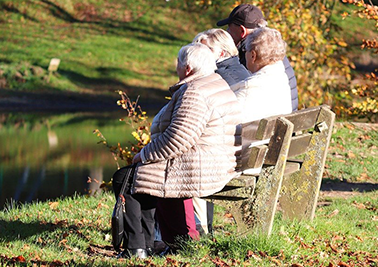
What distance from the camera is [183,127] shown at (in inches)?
169

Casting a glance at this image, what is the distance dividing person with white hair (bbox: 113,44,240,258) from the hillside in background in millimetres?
7516

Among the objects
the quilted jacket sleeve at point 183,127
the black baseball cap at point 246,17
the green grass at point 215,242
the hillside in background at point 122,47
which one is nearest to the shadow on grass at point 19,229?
the green grass at point 215,242

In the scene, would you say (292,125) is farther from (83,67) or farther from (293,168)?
(83,67)

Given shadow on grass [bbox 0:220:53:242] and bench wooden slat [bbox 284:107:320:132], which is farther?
shadow on grass [bbox 0:220:53:242]

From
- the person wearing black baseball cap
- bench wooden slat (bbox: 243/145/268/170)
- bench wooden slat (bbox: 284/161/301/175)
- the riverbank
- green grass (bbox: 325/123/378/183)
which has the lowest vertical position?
the riverbank

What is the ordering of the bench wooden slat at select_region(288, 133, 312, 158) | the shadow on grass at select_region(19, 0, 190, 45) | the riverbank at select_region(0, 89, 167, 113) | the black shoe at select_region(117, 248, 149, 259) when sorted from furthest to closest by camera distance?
the shadow on grass at select_region(19, 0, 190, 45), the riverbank at select_region(0, 89, 167, 113), the bench wooden slat at select_region(288, 133, 312, 158), the black shoe at select_region(117, 248, 149, 259)

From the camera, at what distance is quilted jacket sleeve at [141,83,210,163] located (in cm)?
429

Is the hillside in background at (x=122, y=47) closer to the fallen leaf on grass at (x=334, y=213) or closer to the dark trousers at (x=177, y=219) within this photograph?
the fallen leaf on grass at (x=334, y=213)

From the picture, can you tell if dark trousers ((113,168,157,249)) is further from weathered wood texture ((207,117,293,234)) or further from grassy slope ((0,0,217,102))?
grassy slope ((0,0,217,102))

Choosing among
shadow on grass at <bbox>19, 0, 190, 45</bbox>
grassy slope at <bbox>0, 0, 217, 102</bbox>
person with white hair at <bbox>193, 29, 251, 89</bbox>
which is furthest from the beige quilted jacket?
shadow on grass at <bbox>19, 0, 190, 45</bbox>

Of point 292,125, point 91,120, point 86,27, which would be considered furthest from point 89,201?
point 86,27

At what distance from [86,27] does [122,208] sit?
86.5 feet

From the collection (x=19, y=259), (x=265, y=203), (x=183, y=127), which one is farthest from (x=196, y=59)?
(x=19, y=259)

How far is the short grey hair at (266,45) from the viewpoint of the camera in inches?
187
